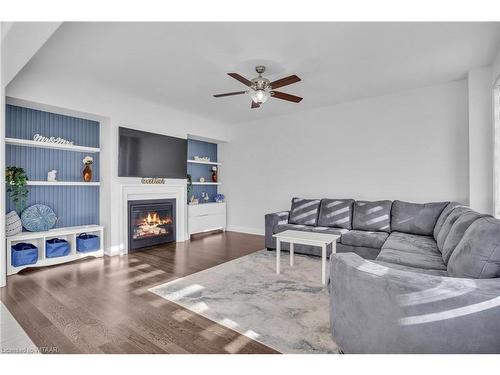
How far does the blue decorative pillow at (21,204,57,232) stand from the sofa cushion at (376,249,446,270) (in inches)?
168

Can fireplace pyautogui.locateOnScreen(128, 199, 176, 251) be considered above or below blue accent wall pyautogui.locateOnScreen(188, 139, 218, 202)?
below

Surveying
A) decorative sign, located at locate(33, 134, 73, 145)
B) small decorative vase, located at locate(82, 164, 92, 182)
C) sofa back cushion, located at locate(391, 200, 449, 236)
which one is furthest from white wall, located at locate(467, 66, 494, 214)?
decorative sign, located at locate(33, 134, 73, 145)

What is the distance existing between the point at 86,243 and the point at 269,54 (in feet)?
12.1

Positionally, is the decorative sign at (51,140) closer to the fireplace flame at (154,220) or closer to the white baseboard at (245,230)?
the fireplace flame at (154,220)

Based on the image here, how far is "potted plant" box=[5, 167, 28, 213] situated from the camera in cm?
344

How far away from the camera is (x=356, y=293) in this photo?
5.03 feet

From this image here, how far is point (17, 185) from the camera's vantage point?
11.5ft

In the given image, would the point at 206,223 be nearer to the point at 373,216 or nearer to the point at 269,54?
the point at 373,216

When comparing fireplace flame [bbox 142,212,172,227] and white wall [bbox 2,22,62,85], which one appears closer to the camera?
white wall [bbox 2,22,62,85]

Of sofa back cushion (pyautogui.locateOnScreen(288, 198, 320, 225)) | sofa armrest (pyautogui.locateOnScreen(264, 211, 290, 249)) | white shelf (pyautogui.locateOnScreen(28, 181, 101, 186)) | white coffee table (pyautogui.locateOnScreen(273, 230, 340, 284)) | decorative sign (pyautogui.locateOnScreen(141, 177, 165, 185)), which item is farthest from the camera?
decorative sign (pyautogui.locateOnScreen(141, 177, 165, 185))

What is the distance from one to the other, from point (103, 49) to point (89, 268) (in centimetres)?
274

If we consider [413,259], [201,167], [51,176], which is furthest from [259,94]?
[201,167]

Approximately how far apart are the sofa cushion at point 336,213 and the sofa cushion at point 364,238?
41 centimetres

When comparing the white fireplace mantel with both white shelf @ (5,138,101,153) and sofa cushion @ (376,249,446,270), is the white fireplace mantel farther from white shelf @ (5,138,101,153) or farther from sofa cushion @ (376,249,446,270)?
sofa cushion @ (376,249,446,270)
